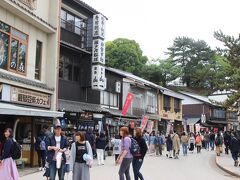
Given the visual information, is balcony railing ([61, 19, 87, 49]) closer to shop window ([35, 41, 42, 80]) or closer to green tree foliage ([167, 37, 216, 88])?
shop window ([35, 41, 42, 80])

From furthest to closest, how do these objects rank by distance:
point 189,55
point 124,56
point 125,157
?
point 189,55, point 124,56, point 125,157

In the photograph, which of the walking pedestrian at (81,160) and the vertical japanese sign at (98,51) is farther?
the vertical japanese sign at (98,51)

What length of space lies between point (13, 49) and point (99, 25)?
954 centimetres

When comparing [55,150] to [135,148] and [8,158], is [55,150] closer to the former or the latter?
[8,158]

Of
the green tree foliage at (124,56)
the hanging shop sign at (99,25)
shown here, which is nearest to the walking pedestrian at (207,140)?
the hanging shop sign at (99,25)

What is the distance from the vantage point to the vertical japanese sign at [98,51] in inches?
1037

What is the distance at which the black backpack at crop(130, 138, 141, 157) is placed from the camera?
11016mm

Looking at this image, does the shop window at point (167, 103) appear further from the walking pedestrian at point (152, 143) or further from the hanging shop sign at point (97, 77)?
the hanging shop sign at point (97, 77)

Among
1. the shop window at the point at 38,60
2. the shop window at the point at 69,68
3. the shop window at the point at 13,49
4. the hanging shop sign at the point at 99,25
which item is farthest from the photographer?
the hanging shop sign at the point at 99,25

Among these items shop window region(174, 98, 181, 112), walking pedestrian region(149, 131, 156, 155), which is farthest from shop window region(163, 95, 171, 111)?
walking pedestrian region(149, 131, 156, 155)

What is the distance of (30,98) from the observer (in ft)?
60.3

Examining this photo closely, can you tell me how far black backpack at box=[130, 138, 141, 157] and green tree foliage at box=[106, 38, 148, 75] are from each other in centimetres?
4446

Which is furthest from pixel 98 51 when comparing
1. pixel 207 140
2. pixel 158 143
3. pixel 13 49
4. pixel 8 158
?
pixel 8 158

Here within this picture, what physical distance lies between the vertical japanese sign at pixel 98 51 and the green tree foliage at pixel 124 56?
2850 cm
